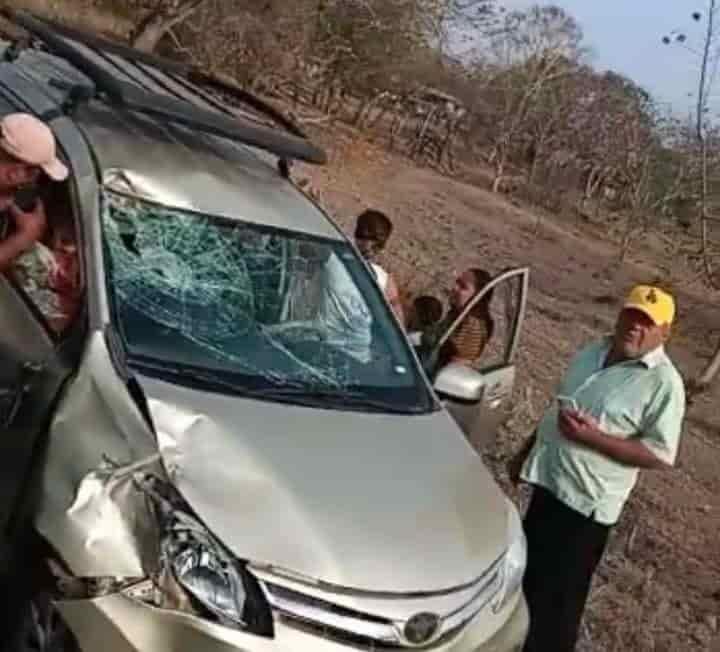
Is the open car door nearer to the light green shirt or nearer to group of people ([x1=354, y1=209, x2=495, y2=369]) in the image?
group of people ([x1=354, y1=209, x2=495, y2=369])

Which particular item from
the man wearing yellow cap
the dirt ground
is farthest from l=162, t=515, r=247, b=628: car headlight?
the dirt ground

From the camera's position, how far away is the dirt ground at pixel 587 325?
6805 millimetres

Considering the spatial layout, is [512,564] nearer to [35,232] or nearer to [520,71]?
[35,232]

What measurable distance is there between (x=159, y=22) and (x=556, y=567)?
43.9 ft

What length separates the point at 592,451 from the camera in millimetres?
4922

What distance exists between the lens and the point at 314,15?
24.5 m

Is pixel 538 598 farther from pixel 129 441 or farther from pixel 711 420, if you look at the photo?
pixel 711 420

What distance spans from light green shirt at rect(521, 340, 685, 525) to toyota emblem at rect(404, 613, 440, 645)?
4.67 ft

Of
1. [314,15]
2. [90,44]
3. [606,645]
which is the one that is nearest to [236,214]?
[90,44]

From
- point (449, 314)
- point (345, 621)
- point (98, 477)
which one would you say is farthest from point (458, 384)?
point (98, 477)

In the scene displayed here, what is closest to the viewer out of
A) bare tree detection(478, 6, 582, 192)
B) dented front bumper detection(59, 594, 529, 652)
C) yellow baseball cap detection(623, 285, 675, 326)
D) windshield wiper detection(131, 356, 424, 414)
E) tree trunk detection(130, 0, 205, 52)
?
dented front bumper detection(59, 594, 529, 652)

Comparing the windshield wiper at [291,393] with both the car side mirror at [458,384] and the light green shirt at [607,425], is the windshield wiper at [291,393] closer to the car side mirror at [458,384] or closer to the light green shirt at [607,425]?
the car side mirror at [458,384]

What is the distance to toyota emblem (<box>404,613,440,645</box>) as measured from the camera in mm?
3617

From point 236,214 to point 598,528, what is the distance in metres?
1.72
